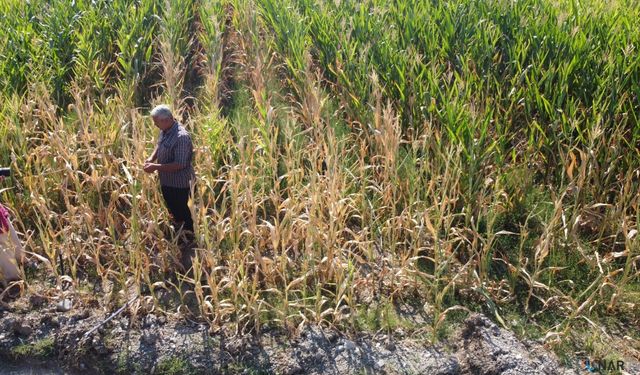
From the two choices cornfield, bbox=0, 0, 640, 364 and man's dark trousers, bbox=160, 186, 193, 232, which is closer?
cornfield, bbox=0, 0, 640, 364

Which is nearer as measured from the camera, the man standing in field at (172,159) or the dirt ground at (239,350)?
the dirt ground at (239,350)

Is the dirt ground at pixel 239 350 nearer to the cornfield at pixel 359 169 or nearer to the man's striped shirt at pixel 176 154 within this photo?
the cornfield at pixel 359 169

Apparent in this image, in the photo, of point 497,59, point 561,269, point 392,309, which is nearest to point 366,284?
point 392,309

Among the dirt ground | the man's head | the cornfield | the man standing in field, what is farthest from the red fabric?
the man's head

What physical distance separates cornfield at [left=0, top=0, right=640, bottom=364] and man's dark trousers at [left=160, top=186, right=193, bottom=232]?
10 centimetres

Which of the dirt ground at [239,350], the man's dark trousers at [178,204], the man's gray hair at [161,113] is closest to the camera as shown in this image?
the dirt ground at [239,350]

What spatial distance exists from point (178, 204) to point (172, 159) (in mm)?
305

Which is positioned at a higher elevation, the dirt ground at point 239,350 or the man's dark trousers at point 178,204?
the man's dark trousers at point 178,204

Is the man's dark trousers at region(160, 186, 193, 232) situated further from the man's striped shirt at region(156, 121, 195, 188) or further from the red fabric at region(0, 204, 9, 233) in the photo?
the red fabric at region(0, 204, 9, 233)

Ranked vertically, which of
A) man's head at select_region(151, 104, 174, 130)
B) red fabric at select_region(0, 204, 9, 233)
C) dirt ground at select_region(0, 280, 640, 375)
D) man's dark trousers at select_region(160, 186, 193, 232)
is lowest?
dirt ground at select_region(0, 280, 640, 375)

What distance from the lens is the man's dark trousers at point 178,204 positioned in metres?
3.69

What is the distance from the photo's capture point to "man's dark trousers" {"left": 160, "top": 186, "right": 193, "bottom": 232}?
369cm

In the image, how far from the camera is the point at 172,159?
3584 mm

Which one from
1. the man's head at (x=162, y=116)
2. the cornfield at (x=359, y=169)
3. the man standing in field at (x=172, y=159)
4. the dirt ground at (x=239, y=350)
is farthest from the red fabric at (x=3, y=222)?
the man's head at (x=162, y=116)
